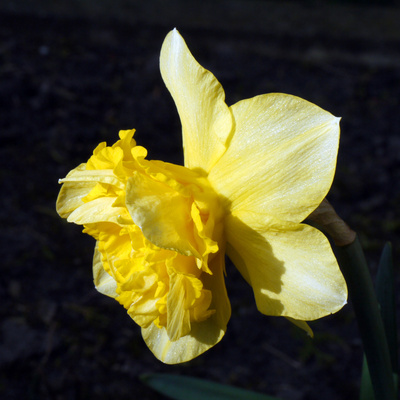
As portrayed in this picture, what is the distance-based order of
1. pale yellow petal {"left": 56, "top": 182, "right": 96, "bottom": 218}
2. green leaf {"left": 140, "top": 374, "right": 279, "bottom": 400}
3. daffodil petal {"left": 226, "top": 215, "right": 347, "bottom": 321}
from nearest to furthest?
daffodil petal {"left": 226, "top": 215, "right": 347, "bottom": 321} → pale yellow petal {"left": 56, "top": 182, "right": 96, "bottom": 218} → green leaf {"left": 140, "top": 374, "right": 279, "bottom": 400}

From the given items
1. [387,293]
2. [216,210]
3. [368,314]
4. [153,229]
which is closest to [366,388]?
[387,293]

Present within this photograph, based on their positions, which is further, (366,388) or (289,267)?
(366,388)

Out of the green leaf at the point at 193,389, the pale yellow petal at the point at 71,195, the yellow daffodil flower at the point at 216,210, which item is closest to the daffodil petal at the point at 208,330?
the yellow daffodil flower at the point at 216,210

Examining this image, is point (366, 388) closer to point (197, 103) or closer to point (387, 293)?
point (387, 293)

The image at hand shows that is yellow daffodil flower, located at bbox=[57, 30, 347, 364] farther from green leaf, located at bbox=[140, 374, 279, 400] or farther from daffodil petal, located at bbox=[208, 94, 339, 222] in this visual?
green leaf, located at bbox=[140, 374, 279, 400]

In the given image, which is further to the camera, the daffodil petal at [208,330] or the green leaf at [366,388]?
the green leaf at [366,388]

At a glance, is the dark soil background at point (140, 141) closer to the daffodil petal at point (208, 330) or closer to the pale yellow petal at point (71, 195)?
the daffodil petal at point (208, 330)

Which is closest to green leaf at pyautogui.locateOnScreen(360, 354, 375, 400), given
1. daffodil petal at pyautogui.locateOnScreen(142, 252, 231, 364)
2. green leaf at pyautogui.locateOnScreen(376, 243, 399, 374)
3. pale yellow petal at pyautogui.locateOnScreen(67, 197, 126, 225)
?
green leaf at pyautogui.locateOnScreen(376, 243, 399, 374)
